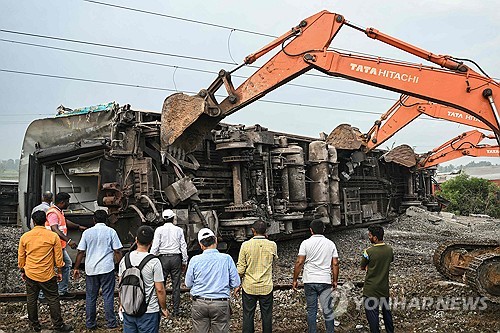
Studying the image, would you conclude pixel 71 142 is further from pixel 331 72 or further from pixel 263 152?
pixel 331 72

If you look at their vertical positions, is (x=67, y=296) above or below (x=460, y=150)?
below

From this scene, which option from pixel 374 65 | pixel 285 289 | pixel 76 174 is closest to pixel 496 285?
pixel 285 289

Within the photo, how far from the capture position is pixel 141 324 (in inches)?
166

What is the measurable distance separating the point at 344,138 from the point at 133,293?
38.3ft

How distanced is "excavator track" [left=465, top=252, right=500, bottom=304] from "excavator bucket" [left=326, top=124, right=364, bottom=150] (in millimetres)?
8162

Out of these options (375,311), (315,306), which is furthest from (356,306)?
(315,306)

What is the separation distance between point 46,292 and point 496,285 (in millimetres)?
5995

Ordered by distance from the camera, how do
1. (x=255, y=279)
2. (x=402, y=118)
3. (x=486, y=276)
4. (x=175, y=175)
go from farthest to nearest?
(x=402, y=118) < (x=175, y=175) < (x=486, y=276) < (x=255, y=279)

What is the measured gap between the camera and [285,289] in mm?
7637

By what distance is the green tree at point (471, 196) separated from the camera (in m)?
29.8

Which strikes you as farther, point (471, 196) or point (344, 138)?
point (471, 196)

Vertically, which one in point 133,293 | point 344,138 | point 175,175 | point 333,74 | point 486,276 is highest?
point 333,74
